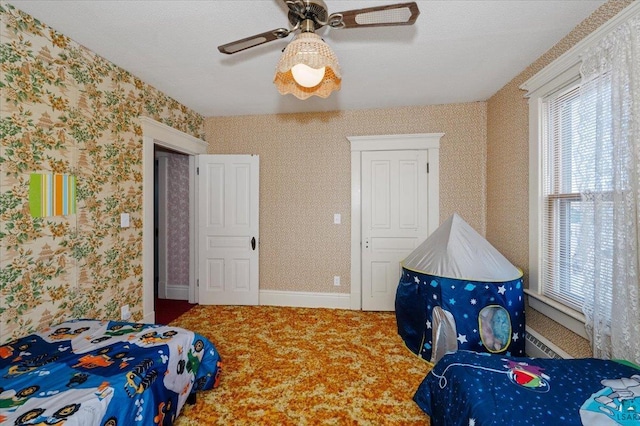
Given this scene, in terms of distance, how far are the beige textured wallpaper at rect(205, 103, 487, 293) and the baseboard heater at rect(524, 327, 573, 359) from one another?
128 cm

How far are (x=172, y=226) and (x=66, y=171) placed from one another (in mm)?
2130

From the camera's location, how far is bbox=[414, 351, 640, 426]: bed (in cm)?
107

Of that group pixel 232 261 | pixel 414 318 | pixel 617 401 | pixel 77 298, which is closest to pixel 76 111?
pixel 77 298

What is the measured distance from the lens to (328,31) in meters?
1.92

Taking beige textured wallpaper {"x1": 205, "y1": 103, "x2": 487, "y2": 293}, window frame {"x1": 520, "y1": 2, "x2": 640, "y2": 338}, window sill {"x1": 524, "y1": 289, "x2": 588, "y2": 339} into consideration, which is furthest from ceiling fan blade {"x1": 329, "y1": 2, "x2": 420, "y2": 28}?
beige textured wallpaper {"x1": 205, "y1": 103, "x2": 487, "y2": 293}

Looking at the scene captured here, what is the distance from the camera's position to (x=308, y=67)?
133cm

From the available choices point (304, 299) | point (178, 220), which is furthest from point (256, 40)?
point (178, 220)

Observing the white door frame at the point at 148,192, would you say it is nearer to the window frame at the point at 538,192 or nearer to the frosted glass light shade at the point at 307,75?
the frosted glass light shade at the point at 307,75

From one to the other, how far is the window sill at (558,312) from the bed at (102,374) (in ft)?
8.15

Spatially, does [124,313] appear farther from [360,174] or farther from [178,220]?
[360,174]

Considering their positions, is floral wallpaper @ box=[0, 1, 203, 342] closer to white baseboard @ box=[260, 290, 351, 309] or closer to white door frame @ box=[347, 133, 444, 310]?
white baseboard @ box=[260, 290, 351, 309]

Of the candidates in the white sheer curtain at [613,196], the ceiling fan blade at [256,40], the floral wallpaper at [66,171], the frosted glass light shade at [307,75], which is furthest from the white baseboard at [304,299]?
the ceiling fan blade at [256,40]

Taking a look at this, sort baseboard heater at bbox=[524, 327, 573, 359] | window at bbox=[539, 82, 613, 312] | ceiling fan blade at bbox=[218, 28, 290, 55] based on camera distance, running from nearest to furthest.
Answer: ceiling fan blade at bbox=[218, 28, 290, 55]
window at bbox=[539, 82, 613, 312]
baseboard heater at bbox=[524, 327, 573, 359]

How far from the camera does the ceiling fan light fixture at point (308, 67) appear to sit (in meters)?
1.22
